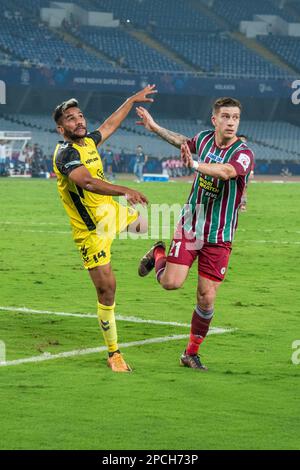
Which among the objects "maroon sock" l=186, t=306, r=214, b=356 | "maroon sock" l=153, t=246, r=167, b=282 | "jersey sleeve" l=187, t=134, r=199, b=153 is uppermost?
"jersey sleeve" l=187, t=134, r=199, b=153

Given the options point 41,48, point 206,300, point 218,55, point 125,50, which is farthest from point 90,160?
point 218,55

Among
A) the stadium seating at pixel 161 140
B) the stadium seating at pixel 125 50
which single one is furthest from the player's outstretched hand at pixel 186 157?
the stadium seating at pixel 125 50

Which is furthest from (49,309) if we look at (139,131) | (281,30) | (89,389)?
(281,30)

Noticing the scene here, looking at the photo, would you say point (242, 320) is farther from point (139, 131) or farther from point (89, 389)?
point (139, 131)

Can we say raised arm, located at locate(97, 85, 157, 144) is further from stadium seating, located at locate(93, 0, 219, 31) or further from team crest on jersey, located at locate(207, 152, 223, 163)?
stadium seating, located at locate(93, 0, 219, 31)

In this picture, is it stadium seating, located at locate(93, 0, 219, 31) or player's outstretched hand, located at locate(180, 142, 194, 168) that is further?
stadium seating, located at locate(93, 0, 219, 31)

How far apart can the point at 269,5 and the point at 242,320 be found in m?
68.0

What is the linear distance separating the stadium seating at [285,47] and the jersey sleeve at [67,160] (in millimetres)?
66557

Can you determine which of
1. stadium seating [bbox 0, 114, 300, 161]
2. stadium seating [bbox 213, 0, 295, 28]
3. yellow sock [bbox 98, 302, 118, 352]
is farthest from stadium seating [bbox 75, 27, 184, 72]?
yellow sock [bbox 98, 302, 118, 352]

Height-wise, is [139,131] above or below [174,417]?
below

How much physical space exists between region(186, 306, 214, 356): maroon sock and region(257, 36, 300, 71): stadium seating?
66580mm

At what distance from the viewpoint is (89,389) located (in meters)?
9.22

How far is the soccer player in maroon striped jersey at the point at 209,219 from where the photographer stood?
10.2 metres

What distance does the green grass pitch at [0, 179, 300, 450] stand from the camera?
7781 millimetres
